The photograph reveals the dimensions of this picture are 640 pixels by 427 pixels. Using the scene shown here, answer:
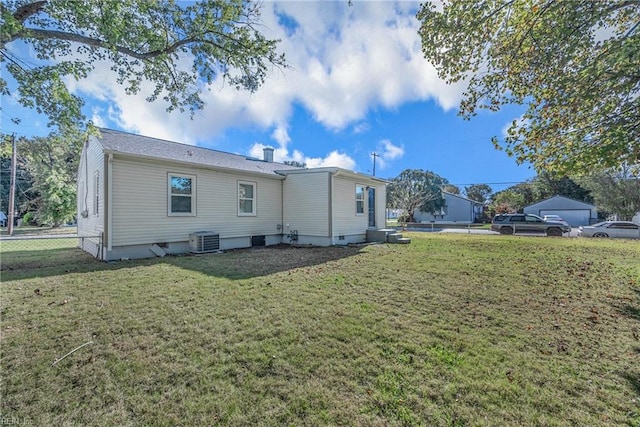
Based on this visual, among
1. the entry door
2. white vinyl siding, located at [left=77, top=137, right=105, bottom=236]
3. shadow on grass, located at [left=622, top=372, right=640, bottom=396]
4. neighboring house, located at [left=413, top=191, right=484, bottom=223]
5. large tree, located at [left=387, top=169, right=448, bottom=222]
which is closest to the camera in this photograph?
shadow on grass, located at [left=622, top=372, right=640, bottom=396]

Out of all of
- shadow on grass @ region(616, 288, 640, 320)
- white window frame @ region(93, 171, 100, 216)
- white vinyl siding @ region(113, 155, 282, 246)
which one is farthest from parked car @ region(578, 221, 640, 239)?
white window frame @ region(93, 171, 100, 216)

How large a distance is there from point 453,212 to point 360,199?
30.0 metres

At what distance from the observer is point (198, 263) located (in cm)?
746

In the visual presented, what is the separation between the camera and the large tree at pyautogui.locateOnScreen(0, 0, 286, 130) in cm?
528

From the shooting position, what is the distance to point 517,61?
17.1ft

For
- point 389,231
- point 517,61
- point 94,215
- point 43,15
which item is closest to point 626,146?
point 517,61

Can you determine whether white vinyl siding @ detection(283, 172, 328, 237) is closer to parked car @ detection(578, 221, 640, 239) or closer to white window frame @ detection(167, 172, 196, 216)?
white window frame @ detection(167, 172, 196, 216)

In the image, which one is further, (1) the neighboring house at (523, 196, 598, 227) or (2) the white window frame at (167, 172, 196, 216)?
(1) the neighboring house at (523, 196, 598, 227)

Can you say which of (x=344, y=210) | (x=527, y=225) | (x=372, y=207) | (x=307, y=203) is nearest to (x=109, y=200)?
(x=307, y=203)

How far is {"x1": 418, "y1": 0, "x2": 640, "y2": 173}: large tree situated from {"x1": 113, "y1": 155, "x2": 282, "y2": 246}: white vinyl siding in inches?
307

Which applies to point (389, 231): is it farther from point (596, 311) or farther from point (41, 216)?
point (41, 216)

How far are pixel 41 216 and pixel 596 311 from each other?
32.6 metres

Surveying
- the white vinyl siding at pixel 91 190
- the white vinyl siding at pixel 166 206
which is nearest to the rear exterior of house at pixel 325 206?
the white vinyl siding at pixel 166 206

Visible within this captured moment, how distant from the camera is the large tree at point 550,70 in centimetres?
423
